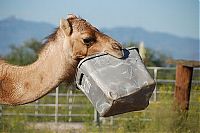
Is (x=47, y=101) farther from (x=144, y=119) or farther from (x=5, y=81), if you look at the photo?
(x=5, y=81)

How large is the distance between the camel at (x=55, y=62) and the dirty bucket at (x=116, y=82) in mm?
166

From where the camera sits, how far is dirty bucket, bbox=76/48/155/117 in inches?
233

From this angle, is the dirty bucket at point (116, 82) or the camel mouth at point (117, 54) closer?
the dirty bucket at point (116, 82)

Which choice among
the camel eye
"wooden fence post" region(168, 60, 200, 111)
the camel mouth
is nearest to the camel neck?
the camel eye

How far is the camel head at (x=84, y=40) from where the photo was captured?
620 cm

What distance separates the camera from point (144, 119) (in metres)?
11.4

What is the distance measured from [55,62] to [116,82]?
0.84 m

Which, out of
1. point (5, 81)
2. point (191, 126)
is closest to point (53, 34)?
point (5, 81)

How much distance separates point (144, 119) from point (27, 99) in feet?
17.0

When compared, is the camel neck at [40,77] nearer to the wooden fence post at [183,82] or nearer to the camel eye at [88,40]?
the camel eye at [88,40]

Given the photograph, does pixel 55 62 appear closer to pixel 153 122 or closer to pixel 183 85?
pixel 153 122

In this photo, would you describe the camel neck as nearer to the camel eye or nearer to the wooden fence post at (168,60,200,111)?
the camel eye

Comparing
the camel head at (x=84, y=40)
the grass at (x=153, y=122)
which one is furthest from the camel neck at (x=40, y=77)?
the grass at (x=153, y=122)

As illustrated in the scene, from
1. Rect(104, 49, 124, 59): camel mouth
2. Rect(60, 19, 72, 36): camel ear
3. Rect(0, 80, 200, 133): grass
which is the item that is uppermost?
Rect(60, 19, 72, 36): camel ear
